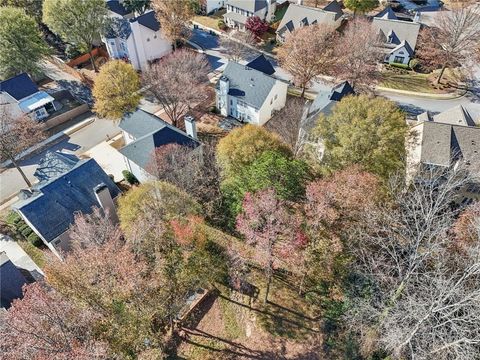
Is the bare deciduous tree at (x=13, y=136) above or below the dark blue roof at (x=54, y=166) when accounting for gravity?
above

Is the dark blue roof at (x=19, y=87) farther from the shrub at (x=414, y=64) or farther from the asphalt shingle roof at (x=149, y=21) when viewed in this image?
the shrub at (x=414, y=64)

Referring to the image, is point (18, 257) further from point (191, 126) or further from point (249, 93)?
point (249, 93)

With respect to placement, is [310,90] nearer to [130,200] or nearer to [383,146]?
[383,146]

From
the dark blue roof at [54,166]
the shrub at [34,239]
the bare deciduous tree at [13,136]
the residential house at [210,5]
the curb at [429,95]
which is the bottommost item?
the shrub at [34,239]

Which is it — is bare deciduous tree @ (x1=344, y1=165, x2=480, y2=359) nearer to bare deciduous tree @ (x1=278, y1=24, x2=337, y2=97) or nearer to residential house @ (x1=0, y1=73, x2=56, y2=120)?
bare deciduous tree @ (x1=278, y1=24, x2=337, y2=97)

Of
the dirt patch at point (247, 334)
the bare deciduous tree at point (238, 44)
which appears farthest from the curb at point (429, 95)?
the dirt patch at point (247, 334)

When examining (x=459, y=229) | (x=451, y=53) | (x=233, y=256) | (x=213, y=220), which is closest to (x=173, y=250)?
(x=233, y=256)

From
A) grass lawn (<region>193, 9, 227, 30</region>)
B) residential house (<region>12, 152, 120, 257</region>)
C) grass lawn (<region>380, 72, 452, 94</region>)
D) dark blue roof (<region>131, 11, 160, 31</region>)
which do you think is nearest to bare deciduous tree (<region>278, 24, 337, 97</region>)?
grass lawn (<region>380, 72, 452, 94</region>)
